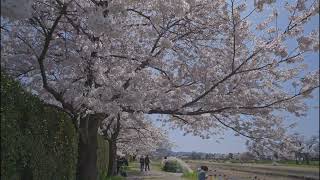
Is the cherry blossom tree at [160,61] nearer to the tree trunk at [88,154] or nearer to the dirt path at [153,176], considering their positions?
the tree trunk at [88,154]

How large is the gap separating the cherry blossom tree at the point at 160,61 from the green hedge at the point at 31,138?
63cm

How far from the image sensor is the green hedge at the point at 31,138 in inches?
319

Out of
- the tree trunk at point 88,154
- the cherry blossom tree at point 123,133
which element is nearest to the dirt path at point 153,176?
the cherry blossom tree at point 123,133

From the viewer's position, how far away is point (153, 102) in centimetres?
1299

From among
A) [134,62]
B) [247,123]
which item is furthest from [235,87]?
[134,62]

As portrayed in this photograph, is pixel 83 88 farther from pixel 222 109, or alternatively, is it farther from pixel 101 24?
pixel 222 109

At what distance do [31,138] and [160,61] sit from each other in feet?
14.8

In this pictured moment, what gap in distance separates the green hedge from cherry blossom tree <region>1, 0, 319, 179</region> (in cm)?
63

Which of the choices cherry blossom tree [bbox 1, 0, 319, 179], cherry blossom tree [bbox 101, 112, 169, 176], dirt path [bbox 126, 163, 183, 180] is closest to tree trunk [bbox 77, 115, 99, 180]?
cherry blossom tree [bbox 1, 0, 319, 179]

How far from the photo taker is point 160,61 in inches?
511

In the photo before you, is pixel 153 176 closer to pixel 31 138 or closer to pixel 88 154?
pixel 88 154

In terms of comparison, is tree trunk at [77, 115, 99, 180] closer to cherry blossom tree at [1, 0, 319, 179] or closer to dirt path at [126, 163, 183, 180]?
cherry blossom tree at [1, 0, 319, 179]

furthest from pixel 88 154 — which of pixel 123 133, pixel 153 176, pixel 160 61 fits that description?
pixel 123 133

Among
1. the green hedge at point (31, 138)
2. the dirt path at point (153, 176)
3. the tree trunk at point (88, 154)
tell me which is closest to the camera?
the green hedge at point (31, 138)
